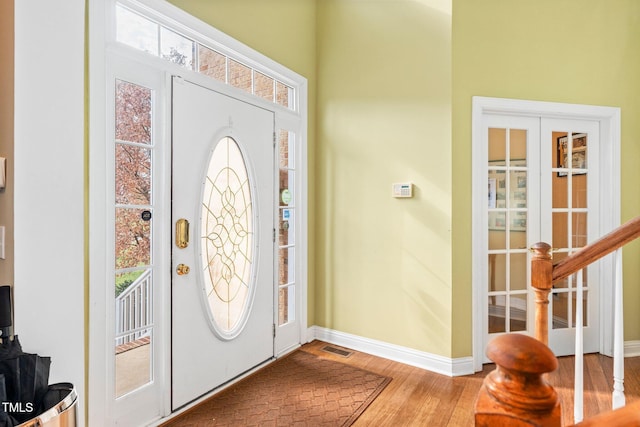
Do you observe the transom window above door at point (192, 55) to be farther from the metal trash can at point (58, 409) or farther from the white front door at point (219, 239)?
the metal trash can at point (58, 409)

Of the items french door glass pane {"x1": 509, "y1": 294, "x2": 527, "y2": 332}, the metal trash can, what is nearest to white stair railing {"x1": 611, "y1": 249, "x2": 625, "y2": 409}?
french door glass pane {"x1": 509, "y1": 294, "x2": 527, "y2": 332}

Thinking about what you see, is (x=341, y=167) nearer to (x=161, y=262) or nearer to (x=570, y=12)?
(x=161, y=262)

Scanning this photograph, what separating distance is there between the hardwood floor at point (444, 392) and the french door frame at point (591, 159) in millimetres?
321

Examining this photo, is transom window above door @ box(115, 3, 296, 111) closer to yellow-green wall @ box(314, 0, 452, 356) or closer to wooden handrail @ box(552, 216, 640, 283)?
yellow-green wall @ box(314, 0, 452, 356)

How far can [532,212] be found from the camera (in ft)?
10.2

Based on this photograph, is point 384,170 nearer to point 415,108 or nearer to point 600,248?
point 415,108

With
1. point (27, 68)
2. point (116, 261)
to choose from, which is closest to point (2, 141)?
point (27, 68)

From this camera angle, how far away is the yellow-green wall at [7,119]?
4.96ft

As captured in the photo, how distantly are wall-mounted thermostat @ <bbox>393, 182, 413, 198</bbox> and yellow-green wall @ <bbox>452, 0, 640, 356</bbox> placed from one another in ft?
1.14

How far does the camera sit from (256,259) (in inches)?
115

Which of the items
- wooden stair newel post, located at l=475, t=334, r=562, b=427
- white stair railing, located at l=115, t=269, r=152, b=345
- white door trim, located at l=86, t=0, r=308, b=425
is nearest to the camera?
wooden stair newel post, located at l=475, t=334, r=562, b=427

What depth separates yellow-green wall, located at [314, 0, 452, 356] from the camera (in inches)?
115

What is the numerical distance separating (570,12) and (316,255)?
117 inches

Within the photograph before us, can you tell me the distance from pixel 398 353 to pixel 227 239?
172 cm
